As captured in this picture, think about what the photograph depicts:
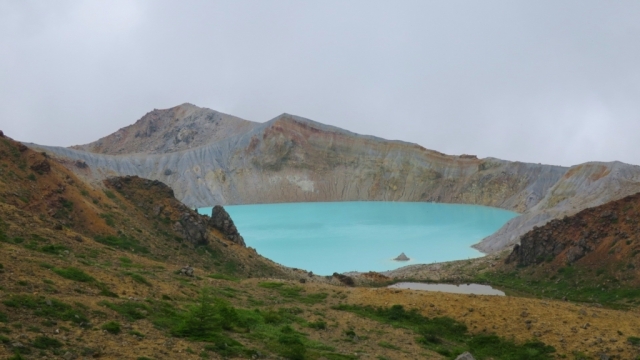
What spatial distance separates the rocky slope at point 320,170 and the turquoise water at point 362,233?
11.4 meters

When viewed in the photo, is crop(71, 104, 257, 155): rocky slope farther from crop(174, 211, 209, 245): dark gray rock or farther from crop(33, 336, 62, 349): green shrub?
crop(33, 336, 62, 349): green shrub

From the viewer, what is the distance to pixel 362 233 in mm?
65438

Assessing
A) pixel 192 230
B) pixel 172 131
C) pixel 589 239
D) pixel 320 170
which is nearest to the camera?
pixel 192 230

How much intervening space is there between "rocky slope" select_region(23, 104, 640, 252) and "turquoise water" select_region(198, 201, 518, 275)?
1138cm

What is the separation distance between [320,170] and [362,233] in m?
59.1

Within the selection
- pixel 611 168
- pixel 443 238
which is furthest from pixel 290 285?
pixel 611 168

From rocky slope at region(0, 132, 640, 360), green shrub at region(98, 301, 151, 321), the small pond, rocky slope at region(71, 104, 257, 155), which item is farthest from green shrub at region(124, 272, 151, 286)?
rocky slope at region(71, 104, 257, 155)

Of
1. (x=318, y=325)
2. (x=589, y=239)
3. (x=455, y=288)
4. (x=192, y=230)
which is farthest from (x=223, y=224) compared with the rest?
(x=589, y=239)

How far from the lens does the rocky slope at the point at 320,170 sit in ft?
363

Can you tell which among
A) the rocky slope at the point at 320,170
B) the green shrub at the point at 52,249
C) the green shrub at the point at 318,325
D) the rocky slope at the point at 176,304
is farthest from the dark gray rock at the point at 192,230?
the rocky slope at the point at 320,170

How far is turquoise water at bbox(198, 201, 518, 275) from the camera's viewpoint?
4872cm

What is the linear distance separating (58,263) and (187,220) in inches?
546

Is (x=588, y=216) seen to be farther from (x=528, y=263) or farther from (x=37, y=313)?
(x=37, y=313)

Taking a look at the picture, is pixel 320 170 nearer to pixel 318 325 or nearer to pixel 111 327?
pixel 318 325
